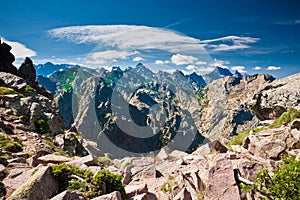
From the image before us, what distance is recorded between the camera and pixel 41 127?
29.2 m

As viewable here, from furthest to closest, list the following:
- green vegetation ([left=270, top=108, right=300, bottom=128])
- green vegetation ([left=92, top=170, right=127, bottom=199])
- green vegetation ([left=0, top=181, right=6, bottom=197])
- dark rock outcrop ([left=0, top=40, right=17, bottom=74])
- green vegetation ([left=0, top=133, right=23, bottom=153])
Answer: dark rock outcrop ([left=0, top=40, right=17, bottom=74]) < green vegetation ([left=270, top=108, right=300, bottom=128]) < green vegetation ([left=0, top=133, right=23, bottom=153]) < green vegetation ([left=92, top=170, right=127, bottom=199]) < green vegetation ([left=0, top=181, right=6, bottom=197])

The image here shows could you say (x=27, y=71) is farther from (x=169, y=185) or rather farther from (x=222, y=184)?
(x=222, y=184)

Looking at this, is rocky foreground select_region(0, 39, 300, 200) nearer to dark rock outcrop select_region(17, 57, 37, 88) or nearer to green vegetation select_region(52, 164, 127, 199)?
green vegetation select_region(52, 164, 127, 199)

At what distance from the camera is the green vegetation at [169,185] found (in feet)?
58.6

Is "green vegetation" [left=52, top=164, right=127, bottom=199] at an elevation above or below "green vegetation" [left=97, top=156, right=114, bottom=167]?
above

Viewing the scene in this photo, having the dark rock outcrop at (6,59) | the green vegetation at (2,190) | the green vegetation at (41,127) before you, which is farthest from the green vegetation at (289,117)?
the dark rock outcrop at (6,59)

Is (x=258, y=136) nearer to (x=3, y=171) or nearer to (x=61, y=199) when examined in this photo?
(x=61, y=199)

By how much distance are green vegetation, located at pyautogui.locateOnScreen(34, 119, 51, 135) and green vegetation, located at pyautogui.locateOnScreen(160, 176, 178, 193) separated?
1725 cm

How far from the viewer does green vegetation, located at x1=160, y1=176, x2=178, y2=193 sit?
1785 cm

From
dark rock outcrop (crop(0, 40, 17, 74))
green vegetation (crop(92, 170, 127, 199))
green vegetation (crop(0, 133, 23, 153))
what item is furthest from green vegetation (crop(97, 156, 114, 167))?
dark rock outcrop (crop(0, 40, 17, 74))

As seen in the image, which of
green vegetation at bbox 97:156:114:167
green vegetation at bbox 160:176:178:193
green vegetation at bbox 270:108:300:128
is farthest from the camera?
green vegetation at bbox 270:108:300:128

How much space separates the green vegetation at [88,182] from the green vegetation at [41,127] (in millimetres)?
16553

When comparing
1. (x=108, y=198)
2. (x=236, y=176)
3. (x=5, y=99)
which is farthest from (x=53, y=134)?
(x=236, y=176)

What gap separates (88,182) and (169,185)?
6.70m
